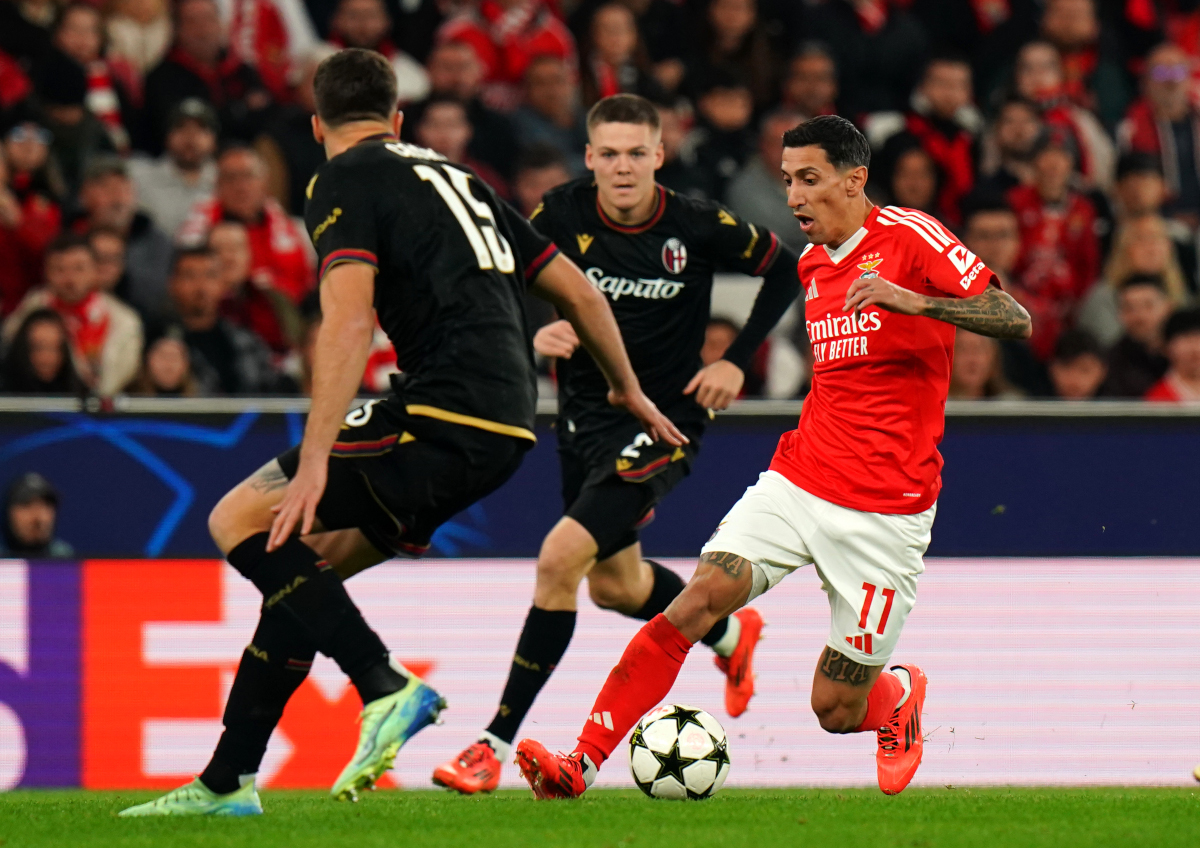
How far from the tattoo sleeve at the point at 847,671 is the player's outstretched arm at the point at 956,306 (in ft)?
3.90

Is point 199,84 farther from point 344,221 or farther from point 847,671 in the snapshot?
point 847,671

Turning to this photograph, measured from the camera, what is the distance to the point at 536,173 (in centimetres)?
992

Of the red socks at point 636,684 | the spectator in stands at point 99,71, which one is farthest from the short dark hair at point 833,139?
the spectator in stands at point 99,71

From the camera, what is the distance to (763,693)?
709cm

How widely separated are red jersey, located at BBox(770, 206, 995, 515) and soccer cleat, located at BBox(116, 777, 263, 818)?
79.6 inches

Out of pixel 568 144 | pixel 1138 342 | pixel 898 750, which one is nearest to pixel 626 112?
pixel 898 750

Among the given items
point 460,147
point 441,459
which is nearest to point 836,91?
point 460,147

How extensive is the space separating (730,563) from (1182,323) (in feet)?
16.7

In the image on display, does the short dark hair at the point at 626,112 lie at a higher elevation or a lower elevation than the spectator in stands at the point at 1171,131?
lower

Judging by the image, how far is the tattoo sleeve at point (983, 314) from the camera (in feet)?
16.0

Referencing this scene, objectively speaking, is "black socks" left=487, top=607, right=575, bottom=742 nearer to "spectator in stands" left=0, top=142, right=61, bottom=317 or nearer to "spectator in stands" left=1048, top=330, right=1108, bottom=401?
"spectator in stands" left=1048, top=330, right=1108, bottom=401

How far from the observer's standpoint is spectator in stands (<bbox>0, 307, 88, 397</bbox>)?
27.1 feet

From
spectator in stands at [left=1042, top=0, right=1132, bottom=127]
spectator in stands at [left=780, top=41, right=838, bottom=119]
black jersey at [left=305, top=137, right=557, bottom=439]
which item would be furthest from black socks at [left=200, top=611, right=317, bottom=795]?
spectator in stands at [left=1042, top=0, right=1132, bottom=127]

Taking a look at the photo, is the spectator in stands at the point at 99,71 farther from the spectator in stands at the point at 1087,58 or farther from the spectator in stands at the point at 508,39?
the spectator in stands at the point at 1087,58
